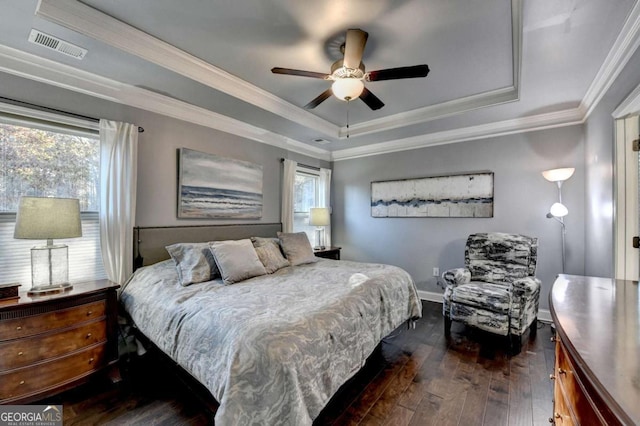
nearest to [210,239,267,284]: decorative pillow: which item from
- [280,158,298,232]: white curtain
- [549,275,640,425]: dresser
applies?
[280,158,298,232]: white curtain

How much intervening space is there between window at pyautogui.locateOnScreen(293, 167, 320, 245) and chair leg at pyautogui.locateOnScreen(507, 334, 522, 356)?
310 centimetres

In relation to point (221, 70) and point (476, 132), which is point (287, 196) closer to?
point (221, 70)

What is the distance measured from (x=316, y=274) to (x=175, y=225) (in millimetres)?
1693

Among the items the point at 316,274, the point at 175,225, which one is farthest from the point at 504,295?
the point at 175,225

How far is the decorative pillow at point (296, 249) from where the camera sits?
330 centimetres

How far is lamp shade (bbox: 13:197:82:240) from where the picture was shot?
1889mm

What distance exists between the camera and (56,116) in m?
2.33

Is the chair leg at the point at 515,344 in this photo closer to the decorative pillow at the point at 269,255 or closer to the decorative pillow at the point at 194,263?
the decorative pillow at the point at 269,255

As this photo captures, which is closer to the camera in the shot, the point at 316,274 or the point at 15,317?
the point at 15,317

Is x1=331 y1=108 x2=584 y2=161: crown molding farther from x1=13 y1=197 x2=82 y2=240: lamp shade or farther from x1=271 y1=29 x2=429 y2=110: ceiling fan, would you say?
x1=13 y1=197 x2=82 y2=240: lamp shade

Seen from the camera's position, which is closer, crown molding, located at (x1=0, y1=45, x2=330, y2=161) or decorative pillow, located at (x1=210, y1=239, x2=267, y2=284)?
crown molding, located at (x1=0, y1=45, x2=330, y2=161)

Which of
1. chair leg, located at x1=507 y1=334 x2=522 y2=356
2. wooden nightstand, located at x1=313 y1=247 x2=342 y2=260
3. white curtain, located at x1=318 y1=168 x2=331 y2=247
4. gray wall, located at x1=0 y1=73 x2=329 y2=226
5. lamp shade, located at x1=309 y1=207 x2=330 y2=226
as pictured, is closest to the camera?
gray wall, located at x1=0 y1=73 x2=329 y2=226

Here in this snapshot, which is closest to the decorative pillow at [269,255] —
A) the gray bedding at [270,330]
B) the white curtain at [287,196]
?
the gray bedding at [270,330]

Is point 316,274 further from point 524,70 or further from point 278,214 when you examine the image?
point 524,70
